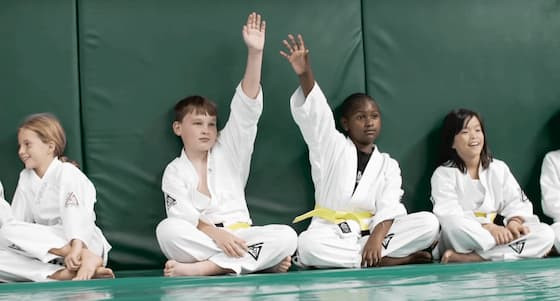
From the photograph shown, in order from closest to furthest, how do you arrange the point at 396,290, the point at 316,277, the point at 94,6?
the point at 396,290 < the point at 316,277 < the point at 94,6

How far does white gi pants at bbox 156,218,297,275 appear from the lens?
4.16 meters

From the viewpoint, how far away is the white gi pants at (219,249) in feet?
13.7

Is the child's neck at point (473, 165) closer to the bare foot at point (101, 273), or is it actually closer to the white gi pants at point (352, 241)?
the white gi pants at point (352, 241)

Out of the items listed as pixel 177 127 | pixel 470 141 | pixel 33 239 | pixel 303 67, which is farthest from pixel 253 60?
pixel 33 239

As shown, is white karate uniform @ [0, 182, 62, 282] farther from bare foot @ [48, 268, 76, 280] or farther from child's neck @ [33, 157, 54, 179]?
child's neck @ [33, 157, 54, 179]

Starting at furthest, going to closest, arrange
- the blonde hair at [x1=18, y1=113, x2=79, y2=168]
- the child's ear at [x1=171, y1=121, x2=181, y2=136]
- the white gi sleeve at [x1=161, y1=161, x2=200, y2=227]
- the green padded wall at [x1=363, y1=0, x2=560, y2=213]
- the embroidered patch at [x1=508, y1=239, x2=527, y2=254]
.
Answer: the green padded wall at [x1=363, y1=0, x2=560, y2=213]
the child's ear at [x1=171, y1=121, x2=181, y2=136]
the embroidered patch at [x1=508, y1=239, x2=527, y2=254]
the blonde hair at [x1=18, y1=113, x2=79, y2=168]
the white gi sleeve at [x1=161, y1=161, x2=200, y2=227]

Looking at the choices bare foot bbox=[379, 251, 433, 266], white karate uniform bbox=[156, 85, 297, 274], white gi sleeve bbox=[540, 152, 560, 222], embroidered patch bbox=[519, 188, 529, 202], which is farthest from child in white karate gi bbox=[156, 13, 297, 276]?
white gi sleeve bbox=[540, 152, 560, 222]

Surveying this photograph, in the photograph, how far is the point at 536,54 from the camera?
5324 millimetres

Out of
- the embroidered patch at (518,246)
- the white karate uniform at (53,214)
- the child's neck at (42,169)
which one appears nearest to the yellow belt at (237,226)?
the white karate uniform at (53,214)

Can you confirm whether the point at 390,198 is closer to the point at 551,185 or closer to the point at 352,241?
the point at 352,241

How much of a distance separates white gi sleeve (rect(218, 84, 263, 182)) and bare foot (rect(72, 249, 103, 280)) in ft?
3.30

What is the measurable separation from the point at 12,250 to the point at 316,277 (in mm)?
1528

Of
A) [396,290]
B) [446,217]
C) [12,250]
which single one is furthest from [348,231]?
[12,250]

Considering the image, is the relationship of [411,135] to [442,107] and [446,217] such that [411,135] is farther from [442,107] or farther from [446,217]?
[446,217]
